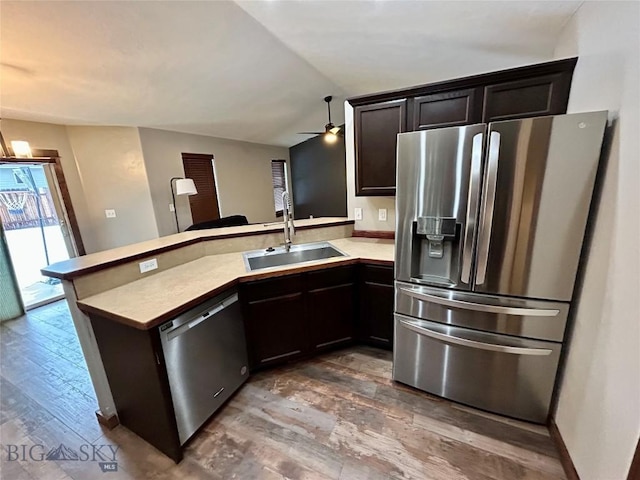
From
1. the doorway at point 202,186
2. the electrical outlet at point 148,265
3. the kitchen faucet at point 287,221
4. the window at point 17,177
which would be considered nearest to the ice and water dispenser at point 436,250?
the kitchen faucet at point 287,221

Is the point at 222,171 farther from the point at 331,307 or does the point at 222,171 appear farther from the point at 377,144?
the point at 331,307

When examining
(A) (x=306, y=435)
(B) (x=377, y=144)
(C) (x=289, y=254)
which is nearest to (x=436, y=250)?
(B) (x=377, y=144)

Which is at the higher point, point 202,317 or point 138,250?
point 138,250

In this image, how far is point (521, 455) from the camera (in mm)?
1430

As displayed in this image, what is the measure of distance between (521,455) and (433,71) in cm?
305

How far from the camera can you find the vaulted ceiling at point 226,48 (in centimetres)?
175

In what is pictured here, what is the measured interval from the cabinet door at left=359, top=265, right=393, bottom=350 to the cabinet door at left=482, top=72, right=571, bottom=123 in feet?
4.28

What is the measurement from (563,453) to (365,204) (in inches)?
85.2

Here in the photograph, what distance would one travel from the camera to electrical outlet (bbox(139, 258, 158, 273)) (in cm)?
182

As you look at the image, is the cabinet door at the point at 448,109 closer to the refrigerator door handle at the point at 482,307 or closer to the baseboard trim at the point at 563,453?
the refrigerator door handle at the point at 482,307

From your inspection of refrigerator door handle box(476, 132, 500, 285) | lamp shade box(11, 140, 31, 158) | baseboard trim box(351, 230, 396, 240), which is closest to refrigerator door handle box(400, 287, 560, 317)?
refrigerator door handle box(476, 132, 500, 285)

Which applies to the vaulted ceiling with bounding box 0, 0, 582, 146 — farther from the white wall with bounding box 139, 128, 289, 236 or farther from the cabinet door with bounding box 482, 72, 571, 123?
the white wall with bounding box 139, 128, 289, 236

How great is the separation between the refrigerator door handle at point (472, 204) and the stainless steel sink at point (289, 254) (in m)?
0.93

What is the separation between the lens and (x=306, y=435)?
5.18 feet
